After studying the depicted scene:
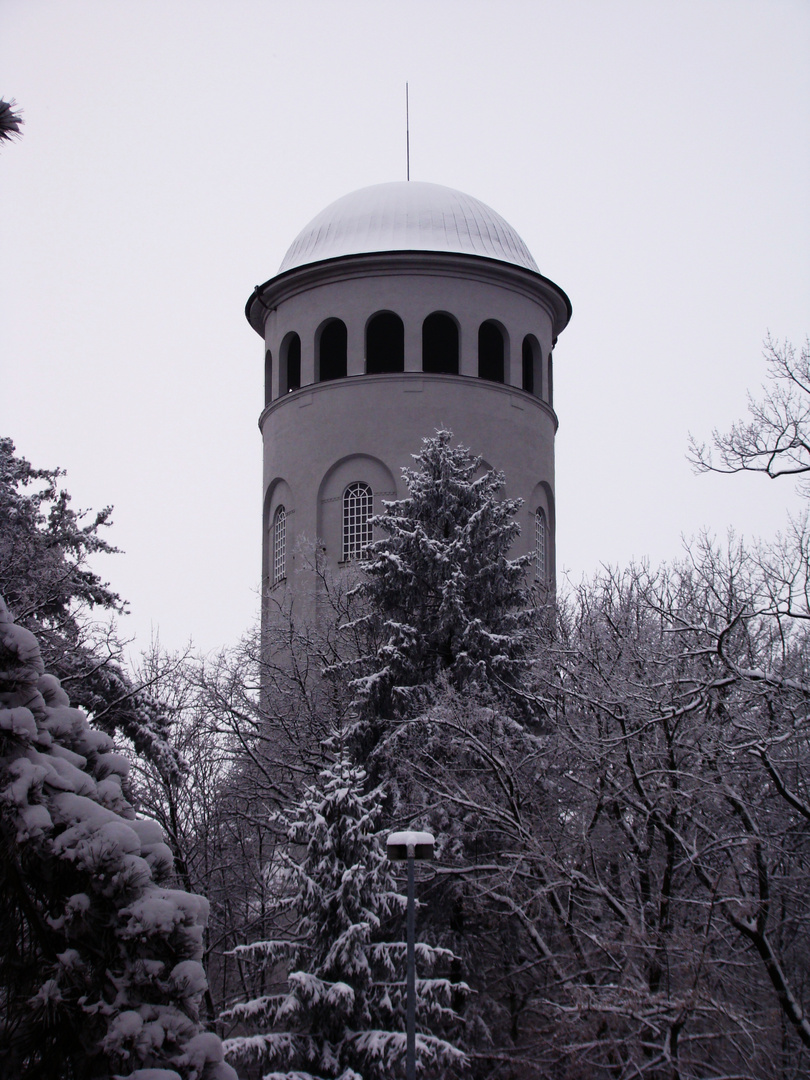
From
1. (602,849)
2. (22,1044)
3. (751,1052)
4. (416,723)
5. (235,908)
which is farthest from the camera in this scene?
(235,908)

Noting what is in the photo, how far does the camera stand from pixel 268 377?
3425cm

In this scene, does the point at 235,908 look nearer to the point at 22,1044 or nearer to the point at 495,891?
the point at 495,891

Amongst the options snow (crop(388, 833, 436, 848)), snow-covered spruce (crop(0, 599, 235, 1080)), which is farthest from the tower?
snow-covered spruce (crop(0, 599, 235, 1080))

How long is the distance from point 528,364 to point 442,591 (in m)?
14.6

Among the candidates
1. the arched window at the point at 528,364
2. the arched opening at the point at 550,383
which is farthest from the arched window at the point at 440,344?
the arched opening at the point at 550,383

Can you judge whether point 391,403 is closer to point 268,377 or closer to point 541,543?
point 268,377

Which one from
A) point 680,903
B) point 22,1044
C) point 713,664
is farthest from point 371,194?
point 22,1044

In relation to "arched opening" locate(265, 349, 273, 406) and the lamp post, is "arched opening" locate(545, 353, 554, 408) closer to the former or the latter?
"arched opening" locate(265, 349, 273, 406)

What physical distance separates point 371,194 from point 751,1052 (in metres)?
24.6

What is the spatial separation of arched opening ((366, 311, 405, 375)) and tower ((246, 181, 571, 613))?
0.04 metres

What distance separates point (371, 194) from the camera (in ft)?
112

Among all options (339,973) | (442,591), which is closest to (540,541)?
(442,591)

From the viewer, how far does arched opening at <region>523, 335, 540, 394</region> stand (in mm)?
33594

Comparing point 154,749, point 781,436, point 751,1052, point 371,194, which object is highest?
point 371,194
